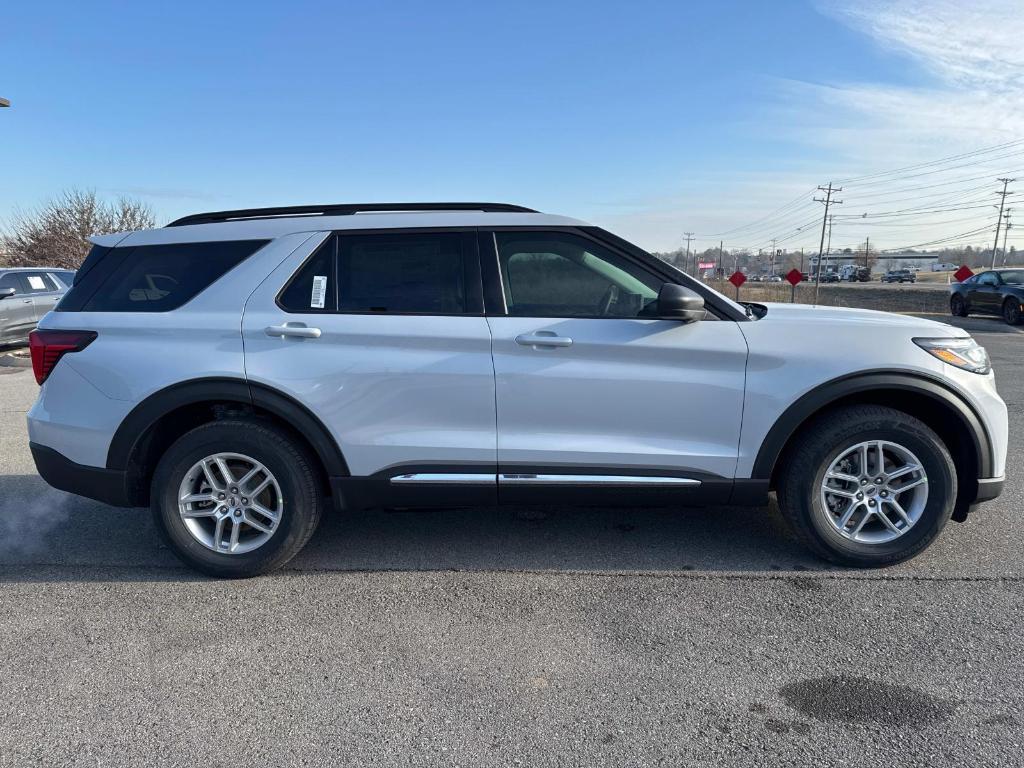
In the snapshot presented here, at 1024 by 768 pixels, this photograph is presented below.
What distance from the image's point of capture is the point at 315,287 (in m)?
3.39

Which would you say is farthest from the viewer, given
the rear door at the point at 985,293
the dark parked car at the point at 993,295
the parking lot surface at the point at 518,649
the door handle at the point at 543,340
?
the rear door at the point at 985,293

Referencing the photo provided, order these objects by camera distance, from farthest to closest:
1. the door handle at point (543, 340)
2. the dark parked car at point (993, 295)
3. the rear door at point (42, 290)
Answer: the dark parked car at point (993, 295)
the rear door at point (42, 290)
the door handle at point (543, 340)

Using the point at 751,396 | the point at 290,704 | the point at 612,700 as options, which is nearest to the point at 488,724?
the point at 612,700

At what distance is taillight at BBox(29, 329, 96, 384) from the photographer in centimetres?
337

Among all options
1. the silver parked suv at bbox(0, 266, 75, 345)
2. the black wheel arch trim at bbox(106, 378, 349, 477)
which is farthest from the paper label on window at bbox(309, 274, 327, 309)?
the silver parked suv at bbox(0, 266, 75, 345)

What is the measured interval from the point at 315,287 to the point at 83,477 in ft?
5.13

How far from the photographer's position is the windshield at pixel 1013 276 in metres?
19.2

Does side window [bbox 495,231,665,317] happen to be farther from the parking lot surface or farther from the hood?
the parking lot surface

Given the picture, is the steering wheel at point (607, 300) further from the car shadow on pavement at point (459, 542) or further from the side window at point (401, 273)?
the car shadow on pavement at point (459, 542)

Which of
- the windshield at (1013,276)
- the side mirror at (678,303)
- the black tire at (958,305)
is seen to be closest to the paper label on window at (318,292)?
the side mirror at (678,303)

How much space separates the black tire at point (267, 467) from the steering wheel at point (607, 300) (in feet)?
5.53

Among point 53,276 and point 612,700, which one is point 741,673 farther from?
point 53,276

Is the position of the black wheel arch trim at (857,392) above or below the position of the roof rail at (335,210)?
below

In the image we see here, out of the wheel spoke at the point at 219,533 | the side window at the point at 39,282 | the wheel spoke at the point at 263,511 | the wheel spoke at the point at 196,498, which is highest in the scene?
the side window at the point at 39,282
